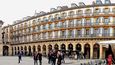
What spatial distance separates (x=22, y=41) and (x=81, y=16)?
107 ft

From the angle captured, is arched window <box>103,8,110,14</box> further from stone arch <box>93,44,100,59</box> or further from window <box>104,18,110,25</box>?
stone arch <box>93,44,100,59</box>

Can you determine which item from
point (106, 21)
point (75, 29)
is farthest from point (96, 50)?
point (106, 21)

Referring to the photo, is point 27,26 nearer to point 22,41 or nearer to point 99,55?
point 22,41

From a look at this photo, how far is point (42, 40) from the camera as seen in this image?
9650 cm

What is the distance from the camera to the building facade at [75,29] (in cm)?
8056

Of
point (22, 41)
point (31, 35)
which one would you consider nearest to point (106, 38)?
point (31, 35)

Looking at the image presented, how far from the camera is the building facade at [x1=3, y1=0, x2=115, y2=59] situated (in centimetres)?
8056

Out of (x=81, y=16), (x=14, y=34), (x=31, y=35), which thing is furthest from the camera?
(x=14, y=34)

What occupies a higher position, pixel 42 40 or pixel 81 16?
pixel 81 16

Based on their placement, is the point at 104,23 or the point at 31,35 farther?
the point at 31,35

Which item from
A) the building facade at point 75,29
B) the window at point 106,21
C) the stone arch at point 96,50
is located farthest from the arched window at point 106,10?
the stone arch at point 96,50

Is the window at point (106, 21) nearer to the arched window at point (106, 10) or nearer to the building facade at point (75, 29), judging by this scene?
the building facade at point (75, 29)

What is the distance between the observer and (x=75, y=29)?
8500 centimetres

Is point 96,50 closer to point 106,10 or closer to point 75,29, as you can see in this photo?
point 75,29
